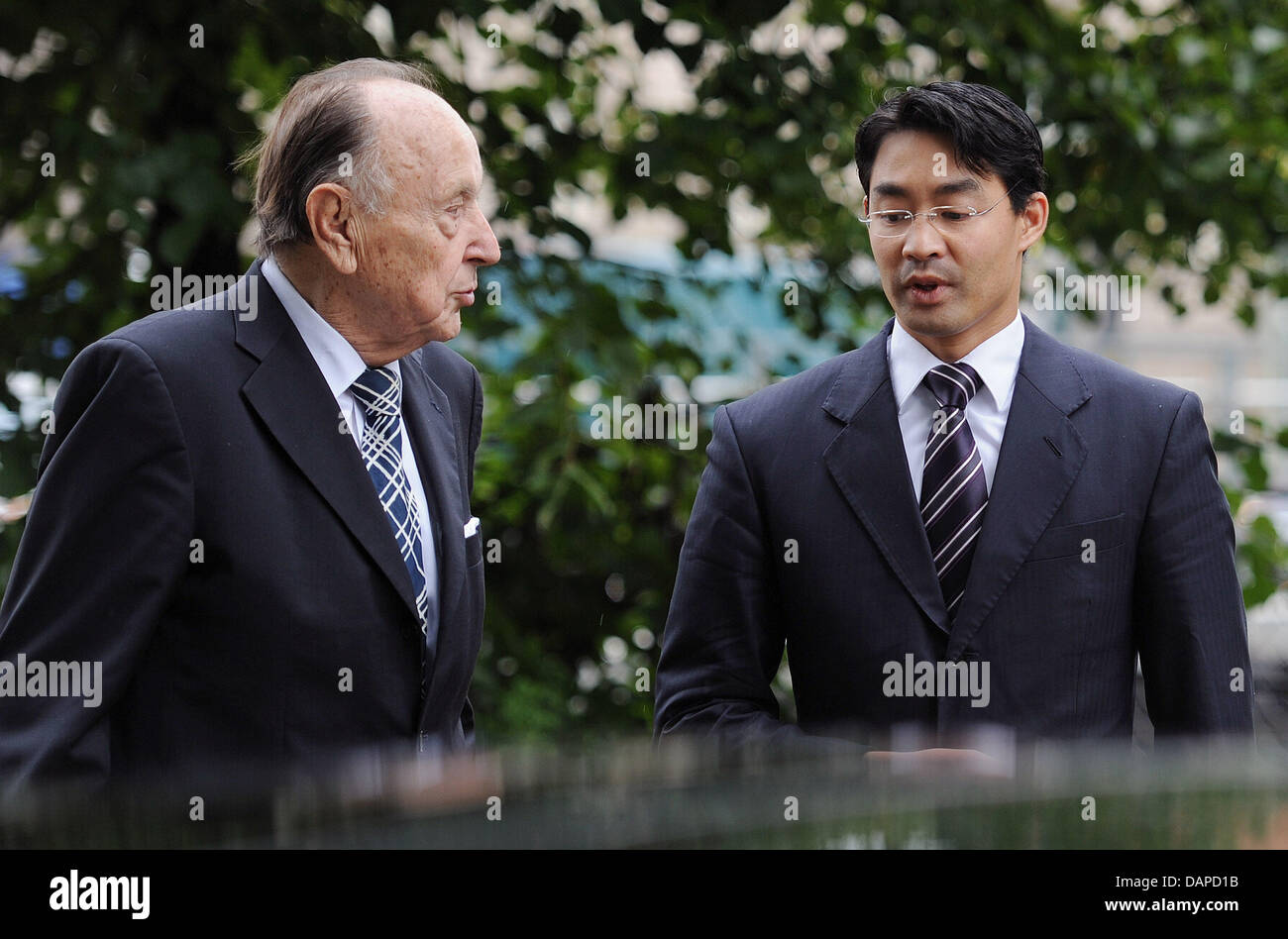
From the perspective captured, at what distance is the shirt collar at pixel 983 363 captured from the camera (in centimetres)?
239

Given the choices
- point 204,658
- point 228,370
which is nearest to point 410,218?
point 228,370

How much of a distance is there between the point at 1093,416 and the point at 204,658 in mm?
1461

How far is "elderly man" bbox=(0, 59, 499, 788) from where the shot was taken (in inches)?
75.4

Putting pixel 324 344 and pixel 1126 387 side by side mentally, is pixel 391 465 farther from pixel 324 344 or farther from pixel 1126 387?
pixel 1126 387

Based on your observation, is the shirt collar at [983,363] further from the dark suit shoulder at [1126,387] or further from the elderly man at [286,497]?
the elderly man at [286,497]

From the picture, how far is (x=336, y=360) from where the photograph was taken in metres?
2.25

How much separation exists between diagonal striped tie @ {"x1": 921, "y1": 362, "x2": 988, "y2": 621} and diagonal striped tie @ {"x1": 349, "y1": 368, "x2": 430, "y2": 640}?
0.83 meters

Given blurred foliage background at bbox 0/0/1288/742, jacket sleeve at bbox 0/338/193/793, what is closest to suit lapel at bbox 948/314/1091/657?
jacket sleeve at bbox 0/338/193/793

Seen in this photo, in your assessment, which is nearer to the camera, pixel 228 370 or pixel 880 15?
pixel 228 370

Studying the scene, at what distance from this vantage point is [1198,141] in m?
4.82
